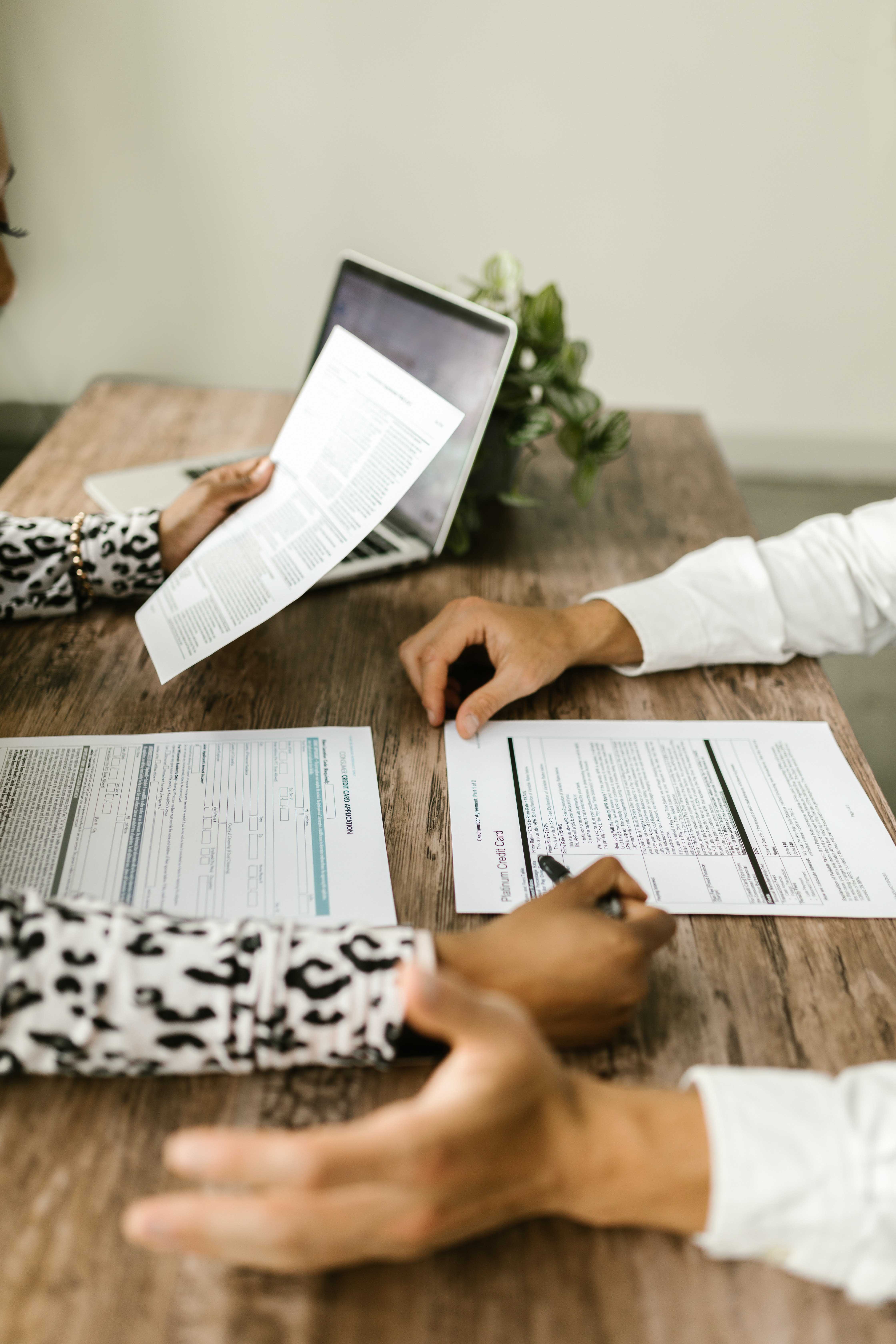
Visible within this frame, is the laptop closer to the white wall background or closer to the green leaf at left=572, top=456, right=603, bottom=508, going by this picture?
the green leaf at left=572, top=456, right=603, bottom=508

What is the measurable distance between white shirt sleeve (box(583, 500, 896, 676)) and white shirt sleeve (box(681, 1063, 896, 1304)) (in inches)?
19.3

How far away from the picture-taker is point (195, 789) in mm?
705

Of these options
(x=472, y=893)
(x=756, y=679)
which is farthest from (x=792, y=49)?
(x=472, y=893)

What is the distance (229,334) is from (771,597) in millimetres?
1303

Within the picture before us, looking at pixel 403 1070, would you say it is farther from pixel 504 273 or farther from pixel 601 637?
pixel 504 273

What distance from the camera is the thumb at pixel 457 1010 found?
40cm

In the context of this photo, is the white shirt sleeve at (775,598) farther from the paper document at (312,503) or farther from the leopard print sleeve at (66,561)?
the leopard print sleeve at (66,561)

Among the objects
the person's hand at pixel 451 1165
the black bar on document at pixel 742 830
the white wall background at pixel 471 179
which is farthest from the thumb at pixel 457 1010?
the white wall background at pixel 471 179

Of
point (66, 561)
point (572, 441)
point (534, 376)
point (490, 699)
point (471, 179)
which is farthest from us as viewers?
point (471, 179)

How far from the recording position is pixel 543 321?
3.46 ft

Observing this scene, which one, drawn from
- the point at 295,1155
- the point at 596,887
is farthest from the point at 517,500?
the point at 295,1155

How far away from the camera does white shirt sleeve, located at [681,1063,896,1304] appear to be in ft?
1.42

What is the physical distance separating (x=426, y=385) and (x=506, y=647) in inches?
13.0

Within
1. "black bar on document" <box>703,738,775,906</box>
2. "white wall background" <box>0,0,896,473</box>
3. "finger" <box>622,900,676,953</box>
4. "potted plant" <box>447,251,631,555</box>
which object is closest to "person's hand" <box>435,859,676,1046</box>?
"finger" <box>622,900,676,953</box>
